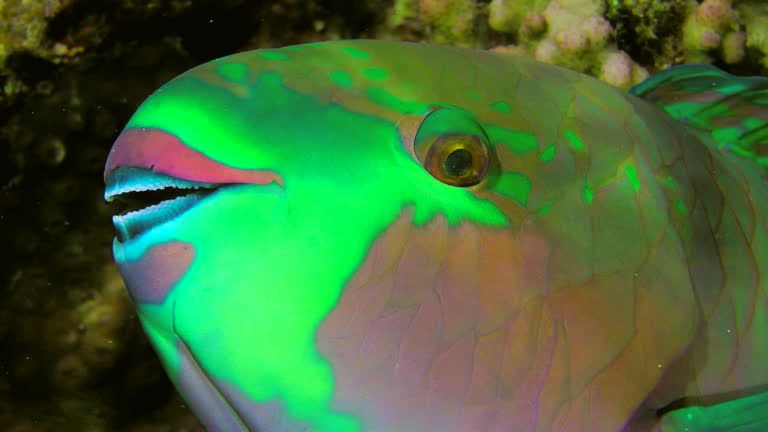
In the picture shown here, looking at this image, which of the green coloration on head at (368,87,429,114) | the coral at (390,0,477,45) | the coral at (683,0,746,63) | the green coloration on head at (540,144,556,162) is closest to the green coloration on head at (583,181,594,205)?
the green coloration on head at (540,144,556,162)

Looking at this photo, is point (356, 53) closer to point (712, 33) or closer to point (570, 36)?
point (570, 36)

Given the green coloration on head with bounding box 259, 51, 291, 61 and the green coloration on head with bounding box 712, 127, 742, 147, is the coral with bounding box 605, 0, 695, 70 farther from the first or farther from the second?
the green coloration on head with bounding box 259, 51, 291, 61

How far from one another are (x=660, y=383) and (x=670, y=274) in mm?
271

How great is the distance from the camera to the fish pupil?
4.00ft

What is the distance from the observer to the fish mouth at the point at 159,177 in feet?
3.61

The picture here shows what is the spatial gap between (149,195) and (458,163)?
0.63m

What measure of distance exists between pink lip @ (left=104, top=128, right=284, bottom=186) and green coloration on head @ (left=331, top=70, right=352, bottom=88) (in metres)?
0.27

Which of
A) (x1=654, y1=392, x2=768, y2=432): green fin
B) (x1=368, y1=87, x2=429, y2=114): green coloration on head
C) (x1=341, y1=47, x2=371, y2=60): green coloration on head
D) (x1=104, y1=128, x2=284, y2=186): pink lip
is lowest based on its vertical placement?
(x1=654, y1=392, x2=768, y2=432): green fin

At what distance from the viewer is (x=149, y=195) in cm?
122

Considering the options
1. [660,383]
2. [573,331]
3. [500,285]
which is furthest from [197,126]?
[660,383]

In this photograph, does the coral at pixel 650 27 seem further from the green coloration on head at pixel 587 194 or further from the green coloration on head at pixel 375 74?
the green coloration on head at pixel 375 74

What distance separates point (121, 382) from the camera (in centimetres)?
281

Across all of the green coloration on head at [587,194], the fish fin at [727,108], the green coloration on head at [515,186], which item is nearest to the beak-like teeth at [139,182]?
the green coloration on head at [515,186]

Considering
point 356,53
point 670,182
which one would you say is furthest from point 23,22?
point 670,182
